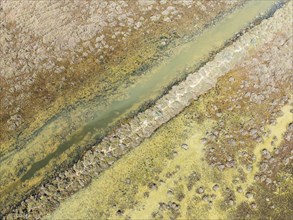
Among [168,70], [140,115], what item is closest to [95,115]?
[140,115]

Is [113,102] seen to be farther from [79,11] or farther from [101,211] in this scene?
[79,11]

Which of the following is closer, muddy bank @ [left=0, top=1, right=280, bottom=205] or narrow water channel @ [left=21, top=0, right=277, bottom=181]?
muddy bank @ [left=0, top=1, right=280, bottom=205]

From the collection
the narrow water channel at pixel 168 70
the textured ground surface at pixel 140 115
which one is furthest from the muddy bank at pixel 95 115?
the textured ground surface at pixel 140 115

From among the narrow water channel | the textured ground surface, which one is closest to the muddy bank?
the narrow water channel

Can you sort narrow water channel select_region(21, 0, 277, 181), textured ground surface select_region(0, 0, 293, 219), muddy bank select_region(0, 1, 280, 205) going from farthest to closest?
narrow water channel select_region(21, 0, 277, 181), muddy bank select_region(0, 1, 280, 205), textured ground surface select_region(0, 0, 293, 219)

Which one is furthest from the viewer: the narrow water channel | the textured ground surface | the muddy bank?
the narrow water channel

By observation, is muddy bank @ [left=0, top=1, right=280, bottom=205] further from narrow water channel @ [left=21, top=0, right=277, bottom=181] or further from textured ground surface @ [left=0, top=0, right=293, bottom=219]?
textured ground surface @ [left=0, top=0, right=293, bottom=219]

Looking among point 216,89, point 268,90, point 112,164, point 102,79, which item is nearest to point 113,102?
point 102,79
